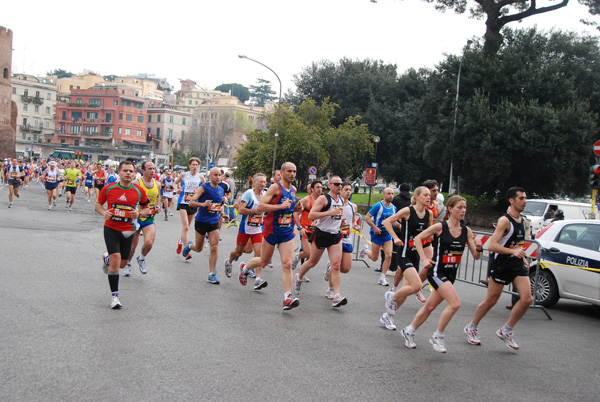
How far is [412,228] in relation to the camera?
750 cm

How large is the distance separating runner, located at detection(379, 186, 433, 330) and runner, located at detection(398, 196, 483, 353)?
18.2 inches

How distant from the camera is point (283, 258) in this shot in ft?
25.6

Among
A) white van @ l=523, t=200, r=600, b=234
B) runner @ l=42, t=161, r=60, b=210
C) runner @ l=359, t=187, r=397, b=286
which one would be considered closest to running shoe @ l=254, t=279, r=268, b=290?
runner @ l=359, t=187, r=397, b=286

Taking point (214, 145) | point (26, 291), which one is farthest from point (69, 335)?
point (214, 145)

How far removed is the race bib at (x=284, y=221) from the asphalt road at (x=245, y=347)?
3.69 feet

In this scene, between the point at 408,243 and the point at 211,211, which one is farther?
the point at 211,211

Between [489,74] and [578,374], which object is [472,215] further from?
[578,374]

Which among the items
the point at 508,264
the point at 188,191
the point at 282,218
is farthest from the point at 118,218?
the point at 188,191

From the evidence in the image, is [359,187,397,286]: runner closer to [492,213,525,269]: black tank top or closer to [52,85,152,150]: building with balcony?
[492,213,525,269]: black tank top

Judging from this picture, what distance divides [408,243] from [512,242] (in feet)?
3.99

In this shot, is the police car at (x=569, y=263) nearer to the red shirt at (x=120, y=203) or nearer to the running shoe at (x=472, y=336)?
the running shoe at (x=472, y=336)

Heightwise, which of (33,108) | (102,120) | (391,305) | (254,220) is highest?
(33,108)

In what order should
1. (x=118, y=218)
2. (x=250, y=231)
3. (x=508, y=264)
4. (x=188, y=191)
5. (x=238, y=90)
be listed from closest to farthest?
(x=508, y=264), (x=118, y=218), (x=250, y=231), (x=188, y=191), (x=238, y=90)

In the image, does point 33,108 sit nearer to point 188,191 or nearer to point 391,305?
point 188,191
